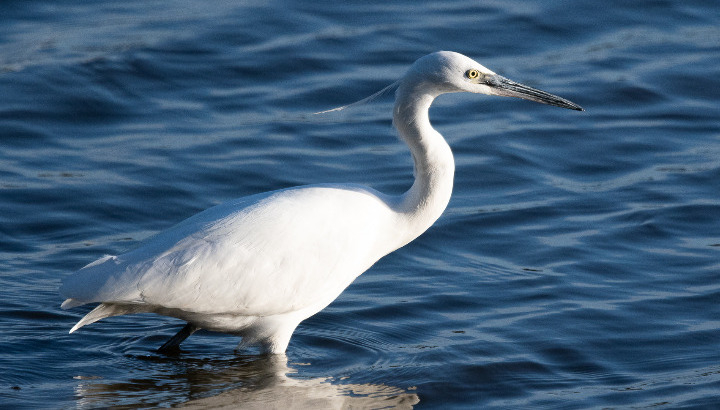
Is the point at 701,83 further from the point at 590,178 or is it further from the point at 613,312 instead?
the point at 613,312

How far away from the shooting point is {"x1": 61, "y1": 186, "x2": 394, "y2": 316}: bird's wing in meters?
6.12

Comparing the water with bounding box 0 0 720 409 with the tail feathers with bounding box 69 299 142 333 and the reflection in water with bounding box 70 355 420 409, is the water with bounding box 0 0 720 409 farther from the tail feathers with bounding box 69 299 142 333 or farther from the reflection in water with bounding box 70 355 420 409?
the tail feathers with bounding box 69 299 142 333

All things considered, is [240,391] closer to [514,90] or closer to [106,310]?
[106,310]

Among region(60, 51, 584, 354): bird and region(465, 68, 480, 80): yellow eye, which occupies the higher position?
region(465, 68, 480, 80): yellow eye

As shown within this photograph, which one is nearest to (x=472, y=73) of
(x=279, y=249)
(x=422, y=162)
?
(x=422, y=162)

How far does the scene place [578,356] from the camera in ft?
22.8

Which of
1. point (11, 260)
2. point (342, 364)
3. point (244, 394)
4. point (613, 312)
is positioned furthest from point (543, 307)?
point (11, 260)

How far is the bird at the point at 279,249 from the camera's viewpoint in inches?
243

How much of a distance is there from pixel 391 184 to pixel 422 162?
294cm

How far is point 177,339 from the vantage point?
6719 millimetres

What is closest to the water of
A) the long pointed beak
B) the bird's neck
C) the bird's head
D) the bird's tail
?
the bird's tail

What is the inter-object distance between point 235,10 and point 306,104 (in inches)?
101

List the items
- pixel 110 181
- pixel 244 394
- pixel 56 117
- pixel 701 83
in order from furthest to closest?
pixel 701 83, pixel 56 117, pixel 110 181, pixel 244 394

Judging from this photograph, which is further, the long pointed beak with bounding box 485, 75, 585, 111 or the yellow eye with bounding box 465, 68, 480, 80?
the long pointed beak with bounding box 485, 75, 585, 111
